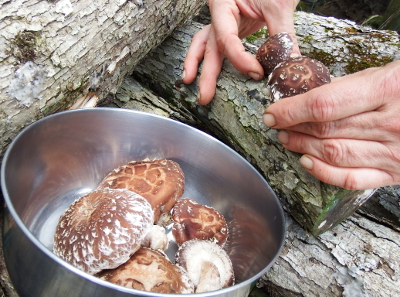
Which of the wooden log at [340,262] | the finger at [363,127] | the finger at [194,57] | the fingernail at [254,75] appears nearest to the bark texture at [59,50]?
the finger at [194,57]

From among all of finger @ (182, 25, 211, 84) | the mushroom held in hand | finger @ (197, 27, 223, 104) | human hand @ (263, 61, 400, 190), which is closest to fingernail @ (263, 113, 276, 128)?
human hand @ (263, 61, 400, 190)

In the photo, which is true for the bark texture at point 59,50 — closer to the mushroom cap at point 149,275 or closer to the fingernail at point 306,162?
the mushroom cap at point 149,275

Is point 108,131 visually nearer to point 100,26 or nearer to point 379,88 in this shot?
point 100,26

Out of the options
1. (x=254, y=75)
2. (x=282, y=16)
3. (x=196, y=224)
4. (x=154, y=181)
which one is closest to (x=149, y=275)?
(x=196, y=224)

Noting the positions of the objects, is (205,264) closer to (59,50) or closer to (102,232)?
(102,232)

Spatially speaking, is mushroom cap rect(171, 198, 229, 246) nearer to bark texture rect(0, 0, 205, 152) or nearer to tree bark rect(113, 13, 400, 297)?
tree bark rect(113, 13, 400, 297)
